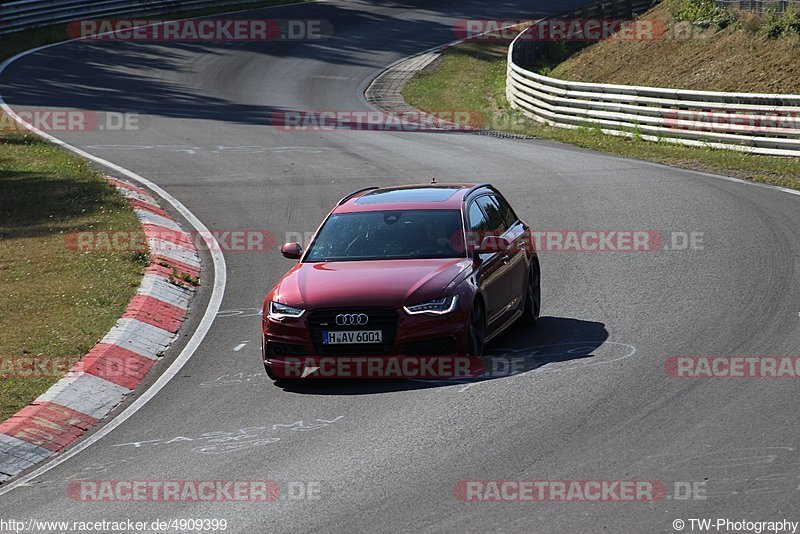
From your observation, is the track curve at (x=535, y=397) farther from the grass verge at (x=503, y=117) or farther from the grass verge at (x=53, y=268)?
the grass verge at (x=503, y=117)

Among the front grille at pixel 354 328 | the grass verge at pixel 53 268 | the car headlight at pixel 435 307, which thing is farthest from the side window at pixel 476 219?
the grass verge at pixel 53 268

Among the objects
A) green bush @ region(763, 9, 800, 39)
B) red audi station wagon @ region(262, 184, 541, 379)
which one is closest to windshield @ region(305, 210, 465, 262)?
red audi station wagon @ region(262, 184, 541, 379)

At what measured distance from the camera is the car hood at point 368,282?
35.4 feet

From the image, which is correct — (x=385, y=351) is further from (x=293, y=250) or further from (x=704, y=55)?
(x=704, y=55)

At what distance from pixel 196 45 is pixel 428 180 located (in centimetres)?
2749

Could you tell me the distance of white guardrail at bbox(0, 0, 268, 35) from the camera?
4622 centimetres

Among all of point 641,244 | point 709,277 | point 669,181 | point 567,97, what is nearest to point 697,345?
point 709,277

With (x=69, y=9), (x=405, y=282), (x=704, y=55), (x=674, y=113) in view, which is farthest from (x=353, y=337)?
(x=69, y=9)

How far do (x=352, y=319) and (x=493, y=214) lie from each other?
283 centimetres

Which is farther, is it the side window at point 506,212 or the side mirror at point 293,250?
the side window at point 506,212

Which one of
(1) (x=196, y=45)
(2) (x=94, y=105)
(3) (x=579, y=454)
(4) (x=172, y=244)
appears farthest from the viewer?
(1) (x=196, y=45)

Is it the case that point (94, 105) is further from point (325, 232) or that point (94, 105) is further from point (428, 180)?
point (325, 232)

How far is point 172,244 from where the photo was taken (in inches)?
699

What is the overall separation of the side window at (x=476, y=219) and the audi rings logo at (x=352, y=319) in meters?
1.89
